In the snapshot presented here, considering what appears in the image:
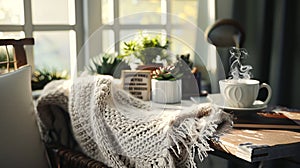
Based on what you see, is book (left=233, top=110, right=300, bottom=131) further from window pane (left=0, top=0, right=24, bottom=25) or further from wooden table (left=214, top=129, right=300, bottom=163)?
window pane (left=0, top=0, right=24, bottom=25)

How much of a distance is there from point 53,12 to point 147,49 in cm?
77

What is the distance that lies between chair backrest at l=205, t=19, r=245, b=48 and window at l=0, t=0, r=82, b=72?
691 mm

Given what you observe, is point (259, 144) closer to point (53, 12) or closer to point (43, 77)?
point (43, 77)

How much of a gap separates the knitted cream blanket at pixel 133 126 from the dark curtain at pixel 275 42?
817mm

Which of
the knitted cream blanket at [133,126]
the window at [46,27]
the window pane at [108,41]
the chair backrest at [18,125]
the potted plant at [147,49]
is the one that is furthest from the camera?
the window at [46,27]

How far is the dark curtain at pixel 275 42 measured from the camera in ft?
6.28

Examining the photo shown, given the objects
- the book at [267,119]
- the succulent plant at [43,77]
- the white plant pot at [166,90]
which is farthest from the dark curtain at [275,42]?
the succulent plant at [43,77]

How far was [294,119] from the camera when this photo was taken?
131 centimetres

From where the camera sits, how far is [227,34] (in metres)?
1.82

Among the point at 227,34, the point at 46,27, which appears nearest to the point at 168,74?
the point at 227,34

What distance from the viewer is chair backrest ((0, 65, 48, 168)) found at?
1295 millimetres

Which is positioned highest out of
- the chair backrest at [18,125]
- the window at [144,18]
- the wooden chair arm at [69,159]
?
the window at [144,18]

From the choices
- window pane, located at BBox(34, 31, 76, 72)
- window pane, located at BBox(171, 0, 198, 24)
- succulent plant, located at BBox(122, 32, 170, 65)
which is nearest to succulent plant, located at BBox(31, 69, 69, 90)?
window pane, located at BBox(34, 31, 76, 72)

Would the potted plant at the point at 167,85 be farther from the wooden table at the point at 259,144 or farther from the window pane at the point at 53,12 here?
the window pane at the point at 53,12
